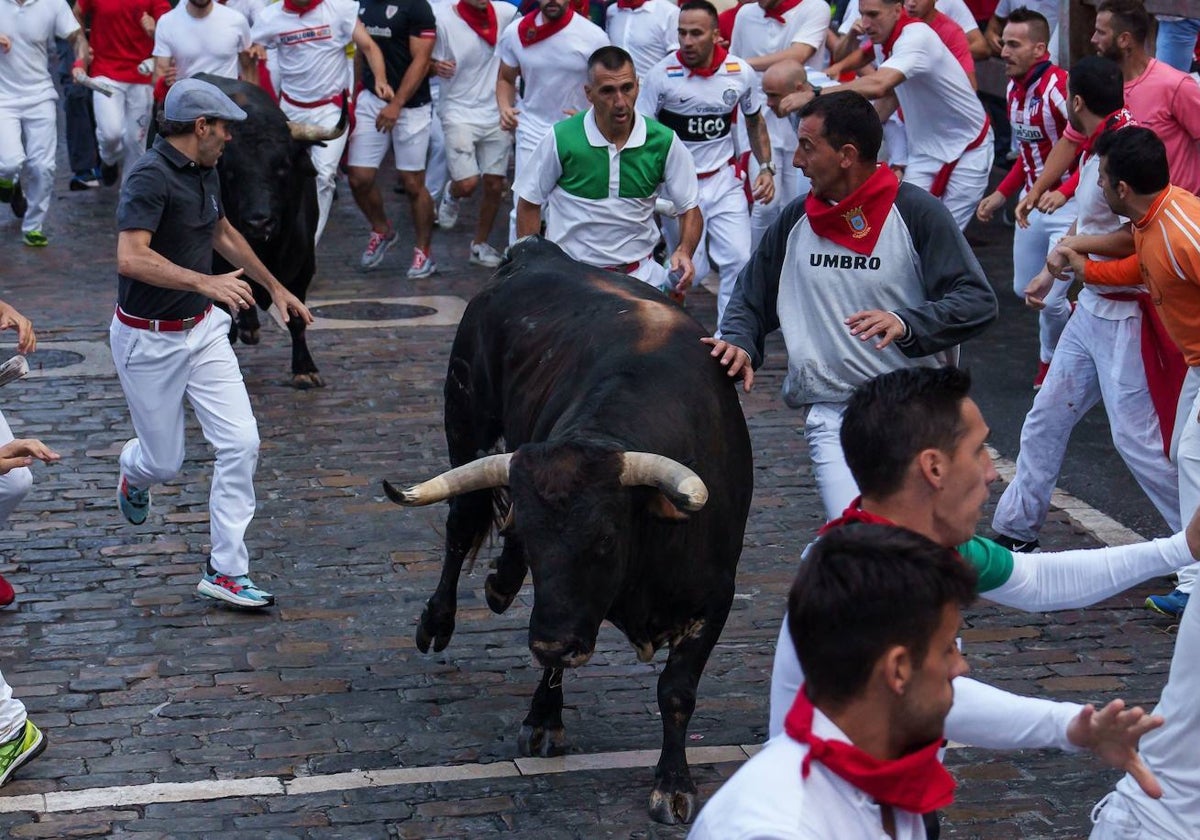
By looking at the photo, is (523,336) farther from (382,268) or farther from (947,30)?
(382,268)

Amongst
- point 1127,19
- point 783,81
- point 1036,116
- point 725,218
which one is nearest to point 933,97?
point 783,81

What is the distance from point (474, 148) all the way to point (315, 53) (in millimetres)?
1729

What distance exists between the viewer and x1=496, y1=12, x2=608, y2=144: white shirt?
1357 centimetres

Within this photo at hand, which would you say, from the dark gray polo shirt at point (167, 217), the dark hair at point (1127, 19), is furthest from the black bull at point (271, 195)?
the dark hair at point (1127, 19)

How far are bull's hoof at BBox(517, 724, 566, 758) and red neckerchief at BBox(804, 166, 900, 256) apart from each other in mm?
2109

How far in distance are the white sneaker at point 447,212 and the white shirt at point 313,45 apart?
228 centimetres

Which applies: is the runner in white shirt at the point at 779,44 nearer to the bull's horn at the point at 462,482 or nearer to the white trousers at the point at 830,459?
the white trousers at the point at 830,459

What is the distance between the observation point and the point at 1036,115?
10.8 m

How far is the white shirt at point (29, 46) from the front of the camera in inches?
627

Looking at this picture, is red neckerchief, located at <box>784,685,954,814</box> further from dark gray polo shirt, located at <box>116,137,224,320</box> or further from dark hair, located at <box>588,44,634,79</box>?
dark hair, located at <box>588,44,634,79</box>

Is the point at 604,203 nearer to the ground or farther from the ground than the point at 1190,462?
nearer to the ground

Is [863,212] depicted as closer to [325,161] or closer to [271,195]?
[271,195]

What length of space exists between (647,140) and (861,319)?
361 cm

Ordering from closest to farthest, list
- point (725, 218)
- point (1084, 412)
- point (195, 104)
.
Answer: point (195, 104) < point (1084, 412) < point (725, 218)
